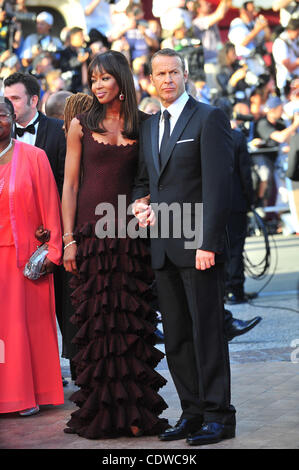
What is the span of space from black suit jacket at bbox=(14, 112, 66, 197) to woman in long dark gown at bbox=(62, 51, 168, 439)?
143 centimetres

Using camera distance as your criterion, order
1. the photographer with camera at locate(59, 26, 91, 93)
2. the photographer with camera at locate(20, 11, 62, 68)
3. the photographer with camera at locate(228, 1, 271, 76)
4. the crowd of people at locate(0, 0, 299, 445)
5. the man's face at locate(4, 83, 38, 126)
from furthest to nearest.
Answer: the photographer with camera at locate(228, 1, 271, 76)
the photographer with camera at locate(20, 11, 62, 68)
the photographer with camera at locate(59, 26, 91, 93)
the man's face at locate(4, 83, 38, 126)
the crowd of people at locate(0, 0, 299, 445)

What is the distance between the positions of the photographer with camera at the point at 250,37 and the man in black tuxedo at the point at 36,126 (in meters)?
10.8

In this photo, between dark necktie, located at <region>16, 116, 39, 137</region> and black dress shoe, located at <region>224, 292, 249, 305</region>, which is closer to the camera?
dark necktie, located at <region>16, 116, 39, 137</region>

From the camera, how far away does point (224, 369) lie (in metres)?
4.48

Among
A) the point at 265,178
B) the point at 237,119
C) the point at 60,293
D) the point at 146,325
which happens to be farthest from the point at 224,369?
the point at 265,178

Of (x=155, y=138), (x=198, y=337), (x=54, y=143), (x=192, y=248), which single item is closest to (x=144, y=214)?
(x=192, y=248)

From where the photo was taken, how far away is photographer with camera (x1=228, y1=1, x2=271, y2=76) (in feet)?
55.5

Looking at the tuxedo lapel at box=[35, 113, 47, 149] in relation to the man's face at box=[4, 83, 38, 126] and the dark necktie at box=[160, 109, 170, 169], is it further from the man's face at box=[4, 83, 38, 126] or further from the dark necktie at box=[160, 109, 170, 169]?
the dark necktie at box=[160, 109, 170, 169]

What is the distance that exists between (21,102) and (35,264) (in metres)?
1.47

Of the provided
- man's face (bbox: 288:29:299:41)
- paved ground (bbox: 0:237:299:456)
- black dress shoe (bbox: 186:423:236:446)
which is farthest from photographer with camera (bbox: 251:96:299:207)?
black dress shoe (bbox: 186:423:236:446)

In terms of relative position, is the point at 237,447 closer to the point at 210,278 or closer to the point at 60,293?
the point at 210,278

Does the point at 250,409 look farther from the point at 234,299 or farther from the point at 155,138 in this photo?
the point at 234,299

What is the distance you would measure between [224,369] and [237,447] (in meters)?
0.40

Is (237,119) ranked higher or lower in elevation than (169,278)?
higher
